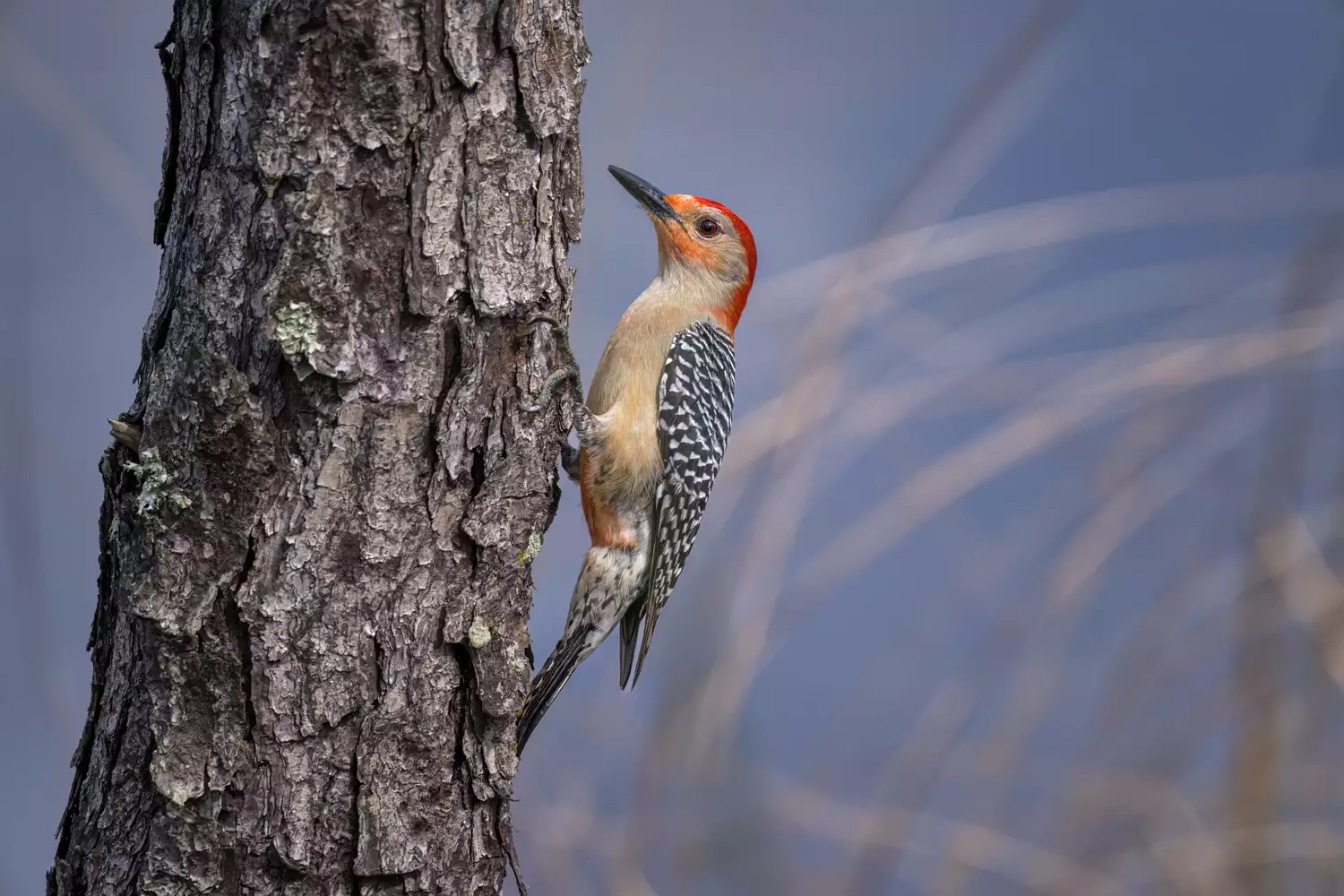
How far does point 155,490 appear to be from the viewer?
4.96 feet

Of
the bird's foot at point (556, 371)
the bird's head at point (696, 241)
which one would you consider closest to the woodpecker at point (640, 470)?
the bird's head at point (696, 241)

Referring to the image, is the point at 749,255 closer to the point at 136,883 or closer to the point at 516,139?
the point at 516,139

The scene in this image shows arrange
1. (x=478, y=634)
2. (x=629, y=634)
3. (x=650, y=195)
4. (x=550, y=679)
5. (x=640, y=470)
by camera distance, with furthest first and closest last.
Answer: (x=650, y=195) → (x=629, y=634) → (x=640, y=470) → (x=550, y=679) → (x=478, y=634)

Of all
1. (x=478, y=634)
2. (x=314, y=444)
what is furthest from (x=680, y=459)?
(x=314, y=444)

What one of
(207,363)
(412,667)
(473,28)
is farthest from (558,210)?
(412,667)

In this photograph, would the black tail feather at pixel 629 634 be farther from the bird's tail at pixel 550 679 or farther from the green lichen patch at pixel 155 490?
the green lichen patch at pixel 155 490

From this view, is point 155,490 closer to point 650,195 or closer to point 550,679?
point 550,679

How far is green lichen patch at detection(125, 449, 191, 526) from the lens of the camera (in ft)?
4.93

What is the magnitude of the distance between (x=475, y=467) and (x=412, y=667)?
32 centimetres

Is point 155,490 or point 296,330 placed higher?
point 296,330

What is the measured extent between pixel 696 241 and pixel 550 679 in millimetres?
1224

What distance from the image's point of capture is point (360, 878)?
5.21 ft

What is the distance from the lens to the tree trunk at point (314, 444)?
1479mm

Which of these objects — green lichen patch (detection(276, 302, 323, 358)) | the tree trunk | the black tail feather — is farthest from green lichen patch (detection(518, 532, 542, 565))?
the black tail feather
